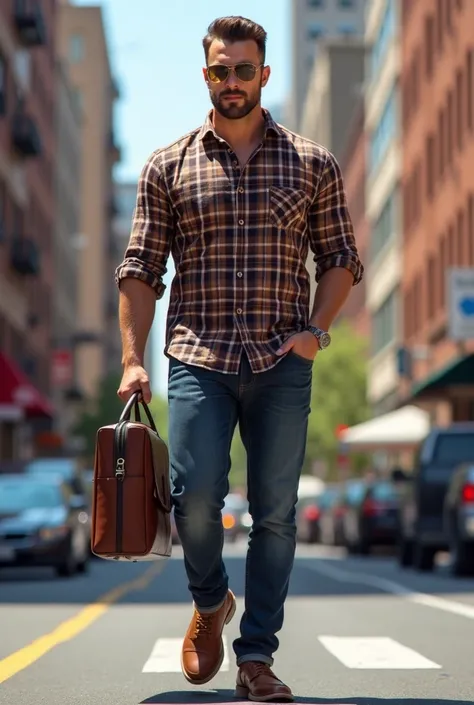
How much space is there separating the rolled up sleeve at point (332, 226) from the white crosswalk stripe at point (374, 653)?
2.40 m

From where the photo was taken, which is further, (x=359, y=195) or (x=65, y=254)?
(x=359, y=195)

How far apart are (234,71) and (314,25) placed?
469 ft

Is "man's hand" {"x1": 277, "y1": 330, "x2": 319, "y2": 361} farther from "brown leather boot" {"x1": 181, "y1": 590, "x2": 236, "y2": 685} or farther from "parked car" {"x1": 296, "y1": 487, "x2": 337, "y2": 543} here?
"parked car" {"x1": 296, "y1": 487, "x2": 337, "y2": 543}

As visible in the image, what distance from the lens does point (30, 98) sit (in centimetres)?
6156

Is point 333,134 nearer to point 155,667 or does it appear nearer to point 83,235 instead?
point 83,235

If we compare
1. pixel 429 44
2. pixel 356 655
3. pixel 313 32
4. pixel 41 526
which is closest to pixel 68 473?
pixel 41 526

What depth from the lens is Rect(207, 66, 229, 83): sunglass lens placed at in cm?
693

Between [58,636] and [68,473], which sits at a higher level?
[68,473]

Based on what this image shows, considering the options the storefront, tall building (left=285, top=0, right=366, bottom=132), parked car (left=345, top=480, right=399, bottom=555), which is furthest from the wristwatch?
tall building (left=285, top=0, right=366, bottom=132)

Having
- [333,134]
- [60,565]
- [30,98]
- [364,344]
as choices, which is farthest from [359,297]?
[60,565]

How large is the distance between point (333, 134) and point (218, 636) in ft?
322

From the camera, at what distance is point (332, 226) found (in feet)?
23.8

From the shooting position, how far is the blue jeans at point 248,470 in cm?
686

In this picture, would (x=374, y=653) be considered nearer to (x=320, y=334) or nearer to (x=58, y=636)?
(x=58, y=636)
